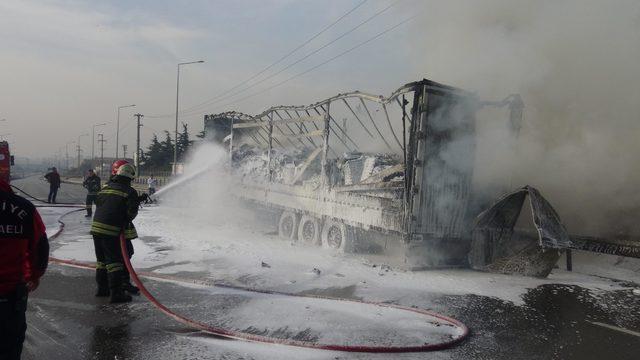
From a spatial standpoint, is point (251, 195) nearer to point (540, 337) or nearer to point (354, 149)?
point (354, 149)

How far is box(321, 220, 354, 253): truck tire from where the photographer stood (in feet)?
32.1

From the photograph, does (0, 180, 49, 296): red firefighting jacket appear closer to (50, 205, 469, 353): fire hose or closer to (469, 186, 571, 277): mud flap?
(50, 205, 469, 353): fire hose

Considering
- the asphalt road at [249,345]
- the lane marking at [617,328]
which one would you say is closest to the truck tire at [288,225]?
the asphalt road at [249,345]

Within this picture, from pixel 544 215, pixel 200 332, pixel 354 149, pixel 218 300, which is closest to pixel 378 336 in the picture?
pixel 200 332

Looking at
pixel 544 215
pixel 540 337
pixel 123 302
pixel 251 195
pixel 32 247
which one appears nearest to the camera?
pixel 32 247

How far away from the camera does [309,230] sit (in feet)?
36.9

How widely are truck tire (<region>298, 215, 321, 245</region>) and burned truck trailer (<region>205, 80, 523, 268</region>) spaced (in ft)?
0.08

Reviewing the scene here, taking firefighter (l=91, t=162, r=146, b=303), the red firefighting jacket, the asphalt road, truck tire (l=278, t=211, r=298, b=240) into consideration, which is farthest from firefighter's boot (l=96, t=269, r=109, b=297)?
truck tire (l=278, t=211, r=298, b=240)

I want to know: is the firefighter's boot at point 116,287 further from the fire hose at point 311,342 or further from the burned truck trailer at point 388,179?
the burned truck trailer at point 388,179

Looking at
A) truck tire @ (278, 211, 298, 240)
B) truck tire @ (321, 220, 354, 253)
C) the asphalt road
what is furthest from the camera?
truck tire @ (278, 211, 298, 240)

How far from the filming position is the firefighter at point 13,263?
8.92 feet

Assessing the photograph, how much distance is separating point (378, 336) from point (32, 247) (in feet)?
10.5

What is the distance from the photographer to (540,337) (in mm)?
5027

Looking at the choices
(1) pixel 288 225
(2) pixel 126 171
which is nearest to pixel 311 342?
(2) pixel 126 171
